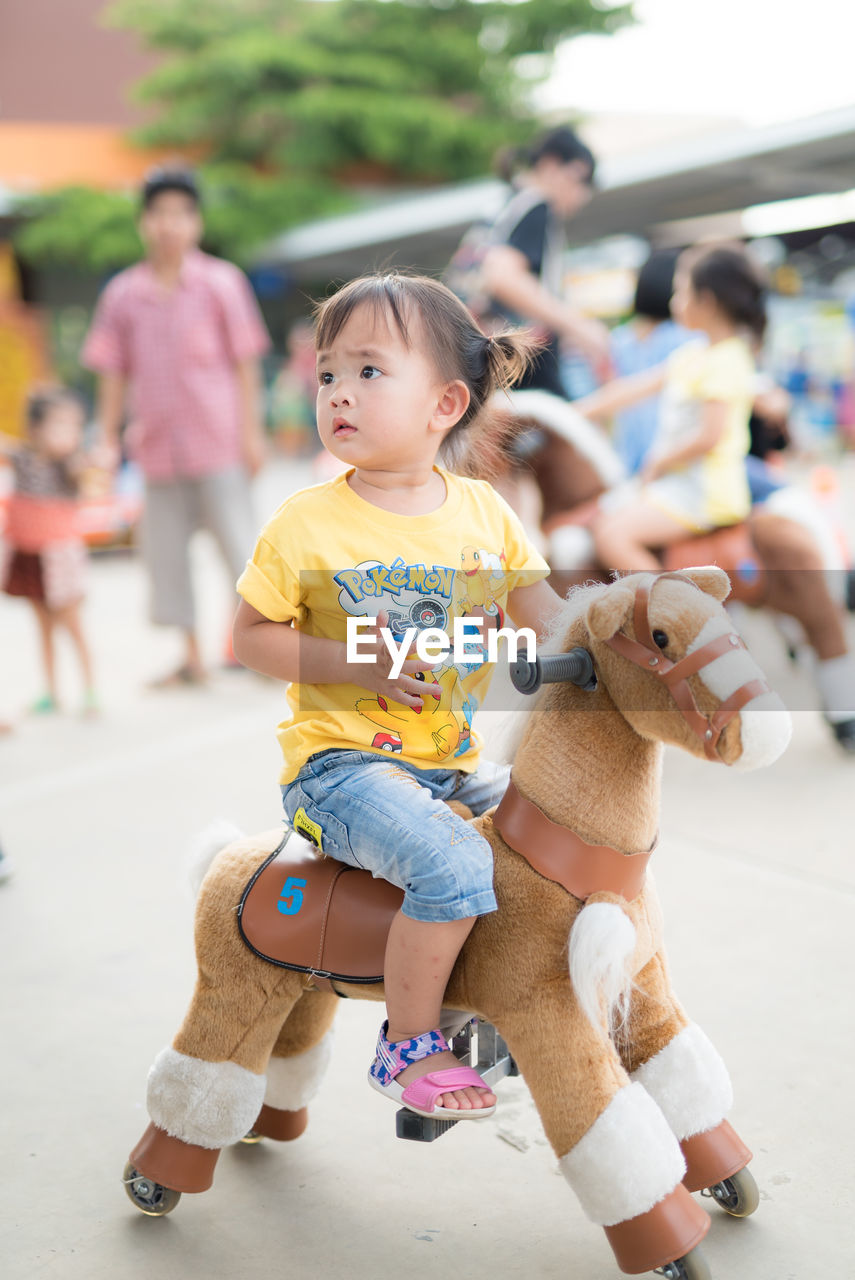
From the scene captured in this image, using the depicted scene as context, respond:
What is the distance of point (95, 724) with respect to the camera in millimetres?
5043

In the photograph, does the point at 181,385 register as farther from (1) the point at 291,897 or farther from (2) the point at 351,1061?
(1) the point at 291,897

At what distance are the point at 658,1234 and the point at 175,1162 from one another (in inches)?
30.5

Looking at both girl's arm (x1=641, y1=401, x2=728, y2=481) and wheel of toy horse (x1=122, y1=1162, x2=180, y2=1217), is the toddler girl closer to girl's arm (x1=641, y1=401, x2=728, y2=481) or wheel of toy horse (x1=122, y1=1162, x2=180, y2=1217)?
wheel of toy horse (x1=122, y1=1162, x2=180, y2=1217)

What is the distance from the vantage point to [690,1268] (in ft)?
5.56

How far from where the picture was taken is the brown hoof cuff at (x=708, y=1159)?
1.85 metres

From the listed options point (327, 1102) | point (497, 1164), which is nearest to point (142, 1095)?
point (327, 1102)

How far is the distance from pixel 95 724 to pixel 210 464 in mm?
1222

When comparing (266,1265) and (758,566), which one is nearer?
(266,1265)

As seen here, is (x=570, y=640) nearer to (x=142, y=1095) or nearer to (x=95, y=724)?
(x=142, y=1095)

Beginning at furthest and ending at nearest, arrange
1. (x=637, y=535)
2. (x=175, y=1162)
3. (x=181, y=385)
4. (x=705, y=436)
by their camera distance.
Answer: (x=181, y=385) < (x=637, y=535) < (x=705, y=436) < (x=175, y=1162)

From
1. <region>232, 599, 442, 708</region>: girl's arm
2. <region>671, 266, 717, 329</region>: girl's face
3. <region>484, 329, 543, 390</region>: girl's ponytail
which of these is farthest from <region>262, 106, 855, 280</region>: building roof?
<region>232, 599, 442, 708</region>: girl's arm

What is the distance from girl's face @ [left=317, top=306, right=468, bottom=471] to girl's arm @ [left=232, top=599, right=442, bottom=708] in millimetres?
272

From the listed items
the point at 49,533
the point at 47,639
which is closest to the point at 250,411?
the point at 49,533

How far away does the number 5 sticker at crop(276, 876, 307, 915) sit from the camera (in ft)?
5.97
